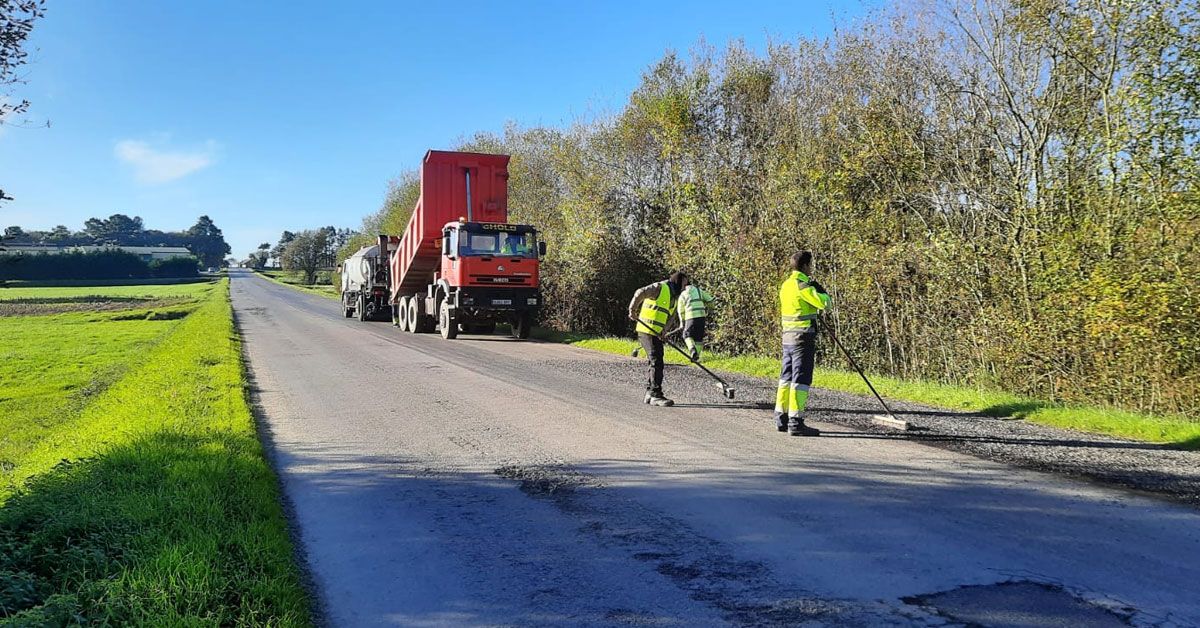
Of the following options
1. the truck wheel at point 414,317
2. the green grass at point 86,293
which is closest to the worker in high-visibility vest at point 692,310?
the truck wheel at point 414,317

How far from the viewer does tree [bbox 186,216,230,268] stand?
16800cm

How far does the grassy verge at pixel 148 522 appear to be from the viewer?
3.30 meters

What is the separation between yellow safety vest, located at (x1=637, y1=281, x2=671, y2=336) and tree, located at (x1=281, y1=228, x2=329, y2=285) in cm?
9774

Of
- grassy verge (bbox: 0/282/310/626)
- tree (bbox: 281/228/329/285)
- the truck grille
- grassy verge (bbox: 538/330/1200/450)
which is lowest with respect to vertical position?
grassy verge (bbox: 0/282/310/626)

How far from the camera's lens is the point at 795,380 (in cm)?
714

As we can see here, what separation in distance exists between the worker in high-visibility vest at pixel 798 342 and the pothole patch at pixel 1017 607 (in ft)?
A: 11.6

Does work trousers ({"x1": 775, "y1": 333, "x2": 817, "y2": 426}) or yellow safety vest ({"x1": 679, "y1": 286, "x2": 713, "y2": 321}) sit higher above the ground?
yellow safety vest ({"x1": 679, "y1": 286, "x2": 713, "y2": 321})

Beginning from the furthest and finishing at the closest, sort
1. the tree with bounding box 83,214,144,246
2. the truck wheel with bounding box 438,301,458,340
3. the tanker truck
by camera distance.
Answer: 1. the tree with bounding box 83,214,144,246
2. the tanker truck
3. the truck wheel with bounding box 438,301,458,340

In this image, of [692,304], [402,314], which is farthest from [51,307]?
[692,304]

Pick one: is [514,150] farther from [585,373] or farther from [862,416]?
[862,416]

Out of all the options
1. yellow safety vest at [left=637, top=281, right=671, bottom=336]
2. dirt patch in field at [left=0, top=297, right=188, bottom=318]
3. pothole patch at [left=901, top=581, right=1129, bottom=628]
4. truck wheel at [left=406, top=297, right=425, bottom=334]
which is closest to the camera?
pothole patch at [left=901, top=581, right=1129, bottom=628]

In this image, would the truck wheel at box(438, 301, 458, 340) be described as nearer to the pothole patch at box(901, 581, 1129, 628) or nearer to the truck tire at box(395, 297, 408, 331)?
the truck tire at box(395, 297, 408, 331)

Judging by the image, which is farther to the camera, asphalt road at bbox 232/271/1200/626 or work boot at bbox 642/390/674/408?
work boot at bbox 642/390/674/408

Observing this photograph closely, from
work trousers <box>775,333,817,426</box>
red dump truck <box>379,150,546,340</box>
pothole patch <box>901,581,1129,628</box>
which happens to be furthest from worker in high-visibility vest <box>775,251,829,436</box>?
red dump truck <box>379,150,546,340</box>
